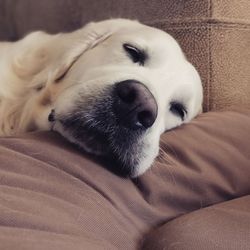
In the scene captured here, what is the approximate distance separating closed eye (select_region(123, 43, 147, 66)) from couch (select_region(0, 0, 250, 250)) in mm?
193

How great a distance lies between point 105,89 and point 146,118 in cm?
12

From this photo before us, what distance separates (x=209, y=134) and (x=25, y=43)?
608mm

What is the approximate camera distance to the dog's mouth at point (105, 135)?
102 cm

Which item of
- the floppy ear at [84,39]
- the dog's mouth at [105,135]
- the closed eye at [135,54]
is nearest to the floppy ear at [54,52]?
the floppy ear at [84,39]

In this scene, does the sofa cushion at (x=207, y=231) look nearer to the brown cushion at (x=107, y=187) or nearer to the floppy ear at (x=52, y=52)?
the brown cushion at (x=107, y=187)

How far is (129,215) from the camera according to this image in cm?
94

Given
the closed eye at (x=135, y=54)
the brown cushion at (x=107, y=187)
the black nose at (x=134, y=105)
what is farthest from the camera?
the closed eye at (x=135, y=54)

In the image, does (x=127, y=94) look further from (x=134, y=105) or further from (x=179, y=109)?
(x=179, y=109)

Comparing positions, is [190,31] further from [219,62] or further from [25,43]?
[25,43]

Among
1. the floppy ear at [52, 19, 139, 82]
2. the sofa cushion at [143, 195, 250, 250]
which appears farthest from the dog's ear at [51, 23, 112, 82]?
the sofa cushion at [143, 195, 250, 250]

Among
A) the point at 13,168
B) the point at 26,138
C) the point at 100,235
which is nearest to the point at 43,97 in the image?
the point at 26,138

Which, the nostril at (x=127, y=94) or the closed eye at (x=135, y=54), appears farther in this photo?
the closed eye at (x=135, y=54)

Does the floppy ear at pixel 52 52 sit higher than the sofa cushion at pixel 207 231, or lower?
higher

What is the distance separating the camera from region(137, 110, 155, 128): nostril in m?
0.99
